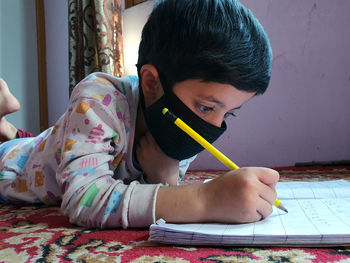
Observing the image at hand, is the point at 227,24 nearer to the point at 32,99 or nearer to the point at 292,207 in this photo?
the point at 292,207

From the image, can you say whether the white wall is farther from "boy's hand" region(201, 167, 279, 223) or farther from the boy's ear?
"boy's hand" region(201, 167, 279, 223)

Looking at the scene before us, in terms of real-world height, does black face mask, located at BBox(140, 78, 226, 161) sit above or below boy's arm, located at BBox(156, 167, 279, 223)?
above

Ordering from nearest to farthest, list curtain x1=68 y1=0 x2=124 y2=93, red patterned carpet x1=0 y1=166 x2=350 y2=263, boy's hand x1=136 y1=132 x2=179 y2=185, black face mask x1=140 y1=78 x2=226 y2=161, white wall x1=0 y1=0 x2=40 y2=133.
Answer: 1. red patterned carpet x1=0 y1=166 x2=350 y2=263
2. black face mask x1=140 y1=78 x2=226 y2=161
3. boy's hand x1=136 y1=132 x2=179 y2=185
4. curtain x1=68 y1=0 x2=124 y2=93
5. white wall x1=0 y1=0 x2=40 y2=133

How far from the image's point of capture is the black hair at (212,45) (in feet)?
1.91

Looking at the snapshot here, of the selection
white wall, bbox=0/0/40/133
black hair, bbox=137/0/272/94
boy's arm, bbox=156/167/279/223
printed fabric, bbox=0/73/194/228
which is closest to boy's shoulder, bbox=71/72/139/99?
printed fabric, bbox=0/73/194/228

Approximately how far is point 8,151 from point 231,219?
2.36 feet

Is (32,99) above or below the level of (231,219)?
above

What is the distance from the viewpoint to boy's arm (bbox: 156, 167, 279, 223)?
0.49 metres

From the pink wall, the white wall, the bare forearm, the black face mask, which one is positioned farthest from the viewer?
the white wall

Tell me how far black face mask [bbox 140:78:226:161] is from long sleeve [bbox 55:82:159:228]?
7cm

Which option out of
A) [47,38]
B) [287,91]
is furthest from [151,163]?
[47,38]

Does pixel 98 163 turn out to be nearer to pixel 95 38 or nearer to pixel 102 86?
pixel 102 86

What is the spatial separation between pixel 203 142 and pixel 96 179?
0.62 ft

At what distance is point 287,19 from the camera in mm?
1787
